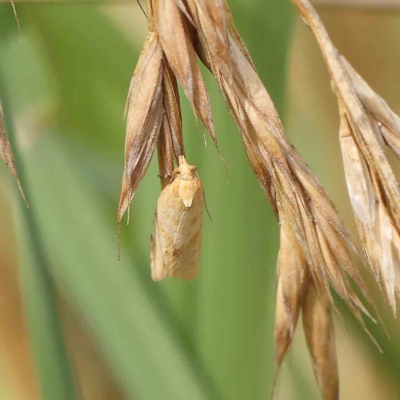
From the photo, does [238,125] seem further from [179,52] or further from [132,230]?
[132,230]

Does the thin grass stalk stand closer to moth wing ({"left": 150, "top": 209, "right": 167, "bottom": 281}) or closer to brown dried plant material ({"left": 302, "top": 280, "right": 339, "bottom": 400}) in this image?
moth wing ({"left": 150, "top": 209, "right": 167, "bottom": 281})

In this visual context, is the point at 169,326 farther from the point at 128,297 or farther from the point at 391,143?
the point at 391,143

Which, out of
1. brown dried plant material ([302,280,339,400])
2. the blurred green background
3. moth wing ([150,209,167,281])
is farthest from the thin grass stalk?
brown dried plant material ([302,280,339,400])

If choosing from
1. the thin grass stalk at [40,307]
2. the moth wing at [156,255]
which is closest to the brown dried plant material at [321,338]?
the moth wing at [156,255]

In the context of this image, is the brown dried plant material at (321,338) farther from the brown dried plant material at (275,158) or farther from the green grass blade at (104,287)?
the green grass blade at (104,287)

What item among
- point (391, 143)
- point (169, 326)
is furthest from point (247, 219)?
point (391, 143)

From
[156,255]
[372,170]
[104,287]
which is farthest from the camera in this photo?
[104,287]

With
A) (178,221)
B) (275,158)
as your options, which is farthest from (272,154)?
(178,221)
